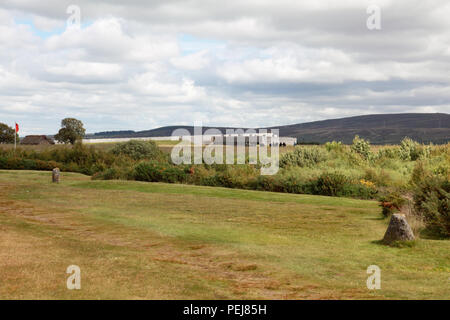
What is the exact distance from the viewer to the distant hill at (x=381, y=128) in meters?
128

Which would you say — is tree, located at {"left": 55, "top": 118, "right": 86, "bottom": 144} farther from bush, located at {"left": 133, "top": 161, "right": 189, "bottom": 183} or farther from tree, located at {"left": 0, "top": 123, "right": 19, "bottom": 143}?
bush, located at {"left": 133, "top": 161, "right": 189, "bottom": 183}

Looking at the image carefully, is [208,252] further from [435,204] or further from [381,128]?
[381,128]

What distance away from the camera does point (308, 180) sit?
22.6m

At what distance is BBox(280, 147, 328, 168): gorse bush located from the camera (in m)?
28.1

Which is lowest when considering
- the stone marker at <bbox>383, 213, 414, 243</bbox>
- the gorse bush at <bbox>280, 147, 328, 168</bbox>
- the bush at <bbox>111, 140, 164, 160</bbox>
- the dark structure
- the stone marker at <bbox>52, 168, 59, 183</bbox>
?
the stone marker at <bbox>383, 213, 414, 243</bbox>

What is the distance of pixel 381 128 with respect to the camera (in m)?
151

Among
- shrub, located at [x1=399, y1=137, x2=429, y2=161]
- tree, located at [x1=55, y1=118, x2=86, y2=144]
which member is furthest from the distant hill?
shrub, located at [x1=399, y1=137, x2=429, y2=161]

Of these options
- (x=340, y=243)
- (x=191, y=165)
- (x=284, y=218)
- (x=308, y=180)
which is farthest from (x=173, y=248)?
(x=191, y=165)

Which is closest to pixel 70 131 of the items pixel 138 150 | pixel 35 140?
pixel 35 140

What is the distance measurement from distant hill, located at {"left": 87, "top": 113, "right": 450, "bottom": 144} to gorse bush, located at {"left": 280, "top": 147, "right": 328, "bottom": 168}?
80.7 m

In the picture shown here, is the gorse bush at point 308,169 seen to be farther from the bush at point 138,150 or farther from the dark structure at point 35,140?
the dark structure at point 35,140

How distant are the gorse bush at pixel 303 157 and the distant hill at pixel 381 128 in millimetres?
80697
